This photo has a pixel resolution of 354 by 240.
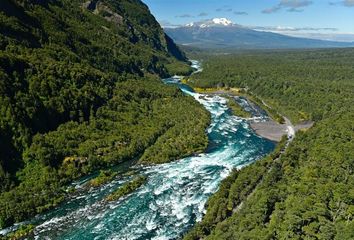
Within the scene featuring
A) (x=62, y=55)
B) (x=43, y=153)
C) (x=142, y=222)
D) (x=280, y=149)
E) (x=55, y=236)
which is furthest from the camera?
(x=62, y=55)

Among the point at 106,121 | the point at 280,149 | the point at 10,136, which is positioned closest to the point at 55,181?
the point at 10,136

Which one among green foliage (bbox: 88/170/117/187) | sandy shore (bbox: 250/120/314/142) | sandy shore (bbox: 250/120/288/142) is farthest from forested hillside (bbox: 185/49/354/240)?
green foliage (bbox: 88/170/117/187)

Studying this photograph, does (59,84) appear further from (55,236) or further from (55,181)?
(55,236)

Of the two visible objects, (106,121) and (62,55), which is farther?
(62,55)

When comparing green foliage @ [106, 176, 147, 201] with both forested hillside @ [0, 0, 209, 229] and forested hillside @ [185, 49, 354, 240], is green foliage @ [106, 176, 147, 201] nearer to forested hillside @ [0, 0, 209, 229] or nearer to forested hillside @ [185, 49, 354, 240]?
forested hillside @ [0, 0, 209, 229]

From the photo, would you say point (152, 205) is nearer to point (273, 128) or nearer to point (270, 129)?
point (270, 129)

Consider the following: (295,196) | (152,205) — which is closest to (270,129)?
(295,196)

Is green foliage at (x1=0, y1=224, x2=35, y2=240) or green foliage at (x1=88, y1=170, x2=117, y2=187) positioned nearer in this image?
green foliage at (x1=0, y1=224, x2=35, y2=240)
